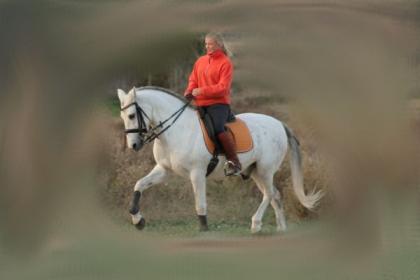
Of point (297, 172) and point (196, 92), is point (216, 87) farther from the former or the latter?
point (297, 172)

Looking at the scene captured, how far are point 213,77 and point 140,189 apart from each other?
0.69 metres

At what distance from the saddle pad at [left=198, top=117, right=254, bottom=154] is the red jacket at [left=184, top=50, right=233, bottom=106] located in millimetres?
157

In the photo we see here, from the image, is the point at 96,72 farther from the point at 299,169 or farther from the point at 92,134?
the point at 299,169

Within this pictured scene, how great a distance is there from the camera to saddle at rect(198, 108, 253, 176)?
4.44 metres

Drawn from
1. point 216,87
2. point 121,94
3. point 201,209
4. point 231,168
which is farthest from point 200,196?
point 121,94

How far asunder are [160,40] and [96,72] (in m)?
0.36

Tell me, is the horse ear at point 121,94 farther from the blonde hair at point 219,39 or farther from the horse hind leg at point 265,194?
the horse hind leg at point 265,194

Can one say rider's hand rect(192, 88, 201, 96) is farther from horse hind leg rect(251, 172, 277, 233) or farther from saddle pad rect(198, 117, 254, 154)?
horse hind leg rect(251, 172, 277, 233)

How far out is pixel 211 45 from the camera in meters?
4.27

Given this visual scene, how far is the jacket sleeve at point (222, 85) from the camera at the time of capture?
4301 millimetres

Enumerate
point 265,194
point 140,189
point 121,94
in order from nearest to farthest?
point 121,94 < point 140,189 < point 265,194

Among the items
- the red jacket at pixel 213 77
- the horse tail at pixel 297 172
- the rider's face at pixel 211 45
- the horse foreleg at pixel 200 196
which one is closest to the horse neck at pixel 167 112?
the red jacket at pixel 213 77

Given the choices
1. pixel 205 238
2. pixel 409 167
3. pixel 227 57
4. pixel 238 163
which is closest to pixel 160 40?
pixel 227 57

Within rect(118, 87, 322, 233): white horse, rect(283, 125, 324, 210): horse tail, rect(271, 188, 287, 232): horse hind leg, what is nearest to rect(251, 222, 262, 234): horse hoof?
rect(118, 87, 322, 233): white horse
